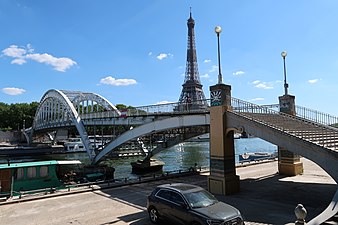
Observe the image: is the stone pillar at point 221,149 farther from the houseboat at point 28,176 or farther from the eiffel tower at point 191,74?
the eiffel tower at point 191,74

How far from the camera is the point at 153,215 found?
1046 centimetres

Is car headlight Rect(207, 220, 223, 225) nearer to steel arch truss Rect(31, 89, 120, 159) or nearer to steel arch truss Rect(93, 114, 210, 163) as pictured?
steel arch truss Rect(93, 114, 210, 163)

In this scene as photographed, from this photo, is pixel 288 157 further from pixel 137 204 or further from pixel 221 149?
pixel 137 204

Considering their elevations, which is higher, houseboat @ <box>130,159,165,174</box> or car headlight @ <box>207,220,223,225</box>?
car headlight @ <box>207,220,223,225</box>

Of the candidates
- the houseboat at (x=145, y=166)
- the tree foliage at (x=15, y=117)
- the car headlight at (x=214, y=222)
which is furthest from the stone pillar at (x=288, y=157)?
the tree foliage at (x=15, y=117)

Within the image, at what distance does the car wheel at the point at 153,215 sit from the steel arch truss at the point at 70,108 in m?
25.9

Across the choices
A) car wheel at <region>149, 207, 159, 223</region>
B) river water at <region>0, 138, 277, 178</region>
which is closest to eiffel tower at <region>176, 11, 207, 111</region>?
river water at <region>0, 138, 277, 178</region>

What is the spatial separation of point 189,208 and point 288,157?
1574 cm

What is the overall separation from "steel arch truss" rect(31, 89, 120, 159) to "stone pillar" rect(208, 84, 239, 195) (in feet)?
70.5

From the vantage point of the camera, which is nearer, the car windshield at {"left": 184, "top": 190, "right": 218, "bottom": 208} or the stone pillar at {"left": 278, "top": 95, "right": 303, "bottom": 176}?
the car windshield at {"left": 184, "top": 190, "right": 218, "bottom": 208}

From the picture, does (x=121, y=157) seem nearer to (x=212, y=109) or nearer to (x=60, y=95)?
(x=60, y=95)

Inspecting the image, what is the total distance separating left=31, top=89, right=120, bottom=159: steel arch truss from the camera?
47.2 meters

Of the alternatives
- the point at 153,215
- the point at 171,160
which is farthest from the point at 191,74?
the point at 153,215

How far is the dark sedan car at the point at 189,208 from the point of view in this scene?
27.4ft
